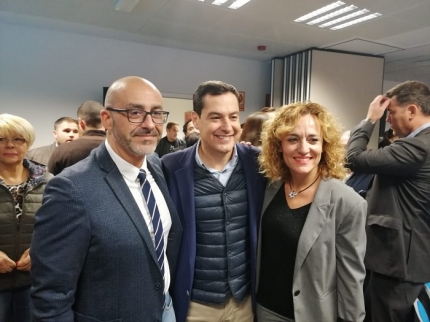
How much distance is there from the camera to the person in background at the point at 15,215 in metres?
1.70

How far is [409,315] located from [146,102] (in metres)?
1.98

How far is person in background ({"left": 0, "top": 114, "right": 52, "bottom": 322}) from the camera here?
1702 millimetres

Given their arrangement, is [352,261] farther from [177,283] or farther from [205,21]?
[205,21]

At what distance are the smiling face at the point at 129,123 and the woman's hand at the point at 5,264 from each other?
101cm

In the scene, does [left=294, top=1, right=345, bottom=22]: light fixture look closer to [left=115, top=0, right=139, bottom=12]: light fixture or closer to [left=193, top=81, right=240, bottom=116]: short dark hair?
[left=115, top=0, right=139, bottom=12]: light fixture

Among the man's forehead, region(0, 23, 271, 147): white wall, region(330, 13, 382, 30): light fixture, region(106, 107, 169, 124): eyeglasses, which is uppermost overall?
region(330, 13, 382, 30): light fixture

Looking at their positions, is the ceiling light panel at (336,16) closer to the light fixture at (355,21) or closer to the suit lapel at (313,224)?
the light fixture at (355,21)

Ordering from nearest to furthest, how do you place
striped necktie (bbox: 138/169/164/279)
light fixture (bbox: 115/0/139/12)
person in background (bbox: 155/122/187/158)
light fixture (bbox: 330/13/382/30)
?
1. striped necktie (bbox: 138/169/164/279)
2. light fixture (bbox: 115/0/139/12)
3. light fixture (bbox: 330/13/382/30)
4. person in background (bbox: 155/122/187/158)

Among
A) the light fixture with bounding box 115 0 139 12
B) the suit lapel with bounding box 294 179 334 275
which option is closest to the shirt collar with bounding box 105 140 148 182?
the suit lapel with bounding box 294 179 334 275

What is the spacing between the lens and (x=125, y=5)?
345cm

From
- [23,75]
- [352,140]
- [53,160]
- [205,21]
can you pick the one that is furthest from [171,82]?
[352,140]

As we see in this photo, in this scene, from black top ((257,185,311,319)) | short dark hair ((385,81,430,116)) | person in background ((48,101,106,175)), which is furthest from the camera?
person in background ((48,101,106,175))

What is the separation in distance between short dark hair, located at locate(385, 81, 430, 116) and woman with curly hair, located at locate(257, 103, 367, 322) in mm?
816

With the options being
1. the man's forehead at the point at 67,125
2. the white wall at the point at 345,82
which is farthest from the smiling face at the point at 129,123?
the white wall at the point at 345,82
